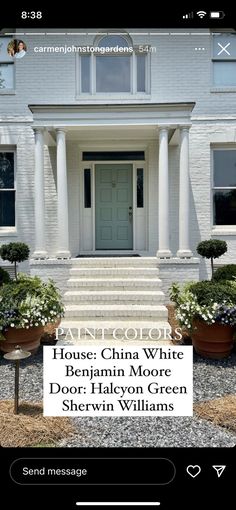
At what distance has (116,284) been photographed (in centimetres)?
559

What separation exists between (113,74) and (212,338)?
624cm

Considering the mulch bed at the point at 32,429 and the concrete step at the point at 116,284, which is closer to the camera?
the mulch bed at the point at 32,429

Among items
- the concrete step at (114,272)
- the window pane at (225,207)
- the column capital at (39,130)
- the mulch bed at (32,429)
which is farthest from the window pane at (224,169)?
the mulch bed at (32,429)

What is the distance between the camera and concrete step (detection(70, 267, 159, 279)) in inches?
232

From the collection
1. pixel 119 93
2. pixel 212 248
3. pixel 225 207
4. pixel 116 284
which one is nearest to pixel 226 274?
pixel 212 248

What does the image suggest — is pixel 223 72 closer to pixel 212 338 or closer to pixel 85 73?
pixel 85 73

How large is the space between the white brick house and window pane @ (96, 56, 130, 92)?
0.02 meters

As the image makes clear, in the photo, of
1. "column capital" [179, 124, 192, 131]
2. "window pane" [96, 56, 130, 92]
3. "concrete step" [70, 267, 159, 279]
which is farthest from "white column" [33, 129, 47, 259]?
"column capital" [179, 124, 192, 131]

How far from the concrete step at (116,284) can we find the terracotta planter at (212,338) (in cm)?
186

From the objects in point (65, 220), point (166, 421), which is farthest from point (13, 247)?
point (166, 421)

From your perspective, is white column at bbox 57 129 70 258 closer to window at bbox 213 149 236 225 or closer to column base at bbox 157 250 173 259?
column base at bbox 157 250 173 259

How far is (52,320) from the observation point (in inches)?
159

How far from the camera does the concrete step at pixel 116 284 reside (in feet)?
18.3
